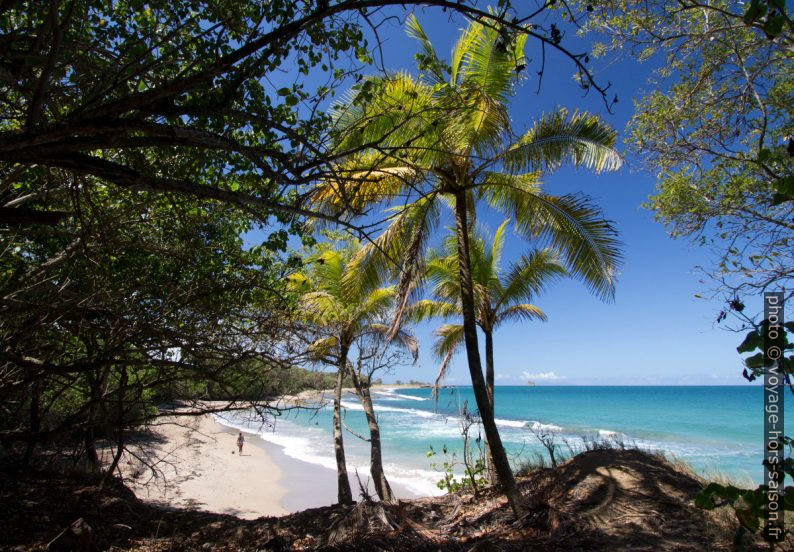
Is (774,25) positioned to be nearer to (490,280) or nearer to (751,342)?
(751,342)

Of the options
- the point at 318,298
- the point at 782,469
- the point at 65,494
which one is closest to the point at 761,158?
the point at 782,469

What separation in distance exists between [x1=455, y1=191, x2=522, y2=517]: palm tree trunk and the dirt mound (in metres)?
0.36

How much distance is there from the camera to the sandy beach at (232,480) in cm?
1258

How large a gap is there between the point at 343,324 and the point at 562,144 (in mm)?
6830

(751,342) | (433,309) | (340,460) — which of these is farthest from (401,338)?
(751,342)

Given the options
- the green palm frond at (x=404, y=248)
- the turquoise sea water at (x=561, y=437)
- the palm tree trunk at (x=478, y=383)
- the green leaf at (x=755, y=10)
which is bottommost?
the turquoise sea water at (x=561, y=437)

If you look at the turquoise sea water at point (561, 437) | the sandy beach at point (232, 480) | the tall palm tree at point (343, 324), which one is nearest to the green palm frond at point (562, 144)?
the tall palm tree at point (343, 324)

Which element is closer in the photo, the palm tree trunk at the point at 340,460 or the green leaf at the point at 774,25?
the green leaf at the point at 774,25

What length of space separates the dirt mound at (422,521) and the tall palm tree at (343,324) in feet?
12.8

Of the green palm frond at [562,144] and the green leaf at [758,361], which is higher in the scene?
the green palm frond at [562,144]

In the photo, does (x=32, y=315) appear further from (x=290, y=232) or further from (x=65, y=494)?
(x=65, y=494)

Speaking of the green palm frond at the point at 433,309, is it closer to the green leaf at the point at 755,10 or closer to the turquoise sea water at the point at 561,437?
the turquoise sea water at the point at 561,437

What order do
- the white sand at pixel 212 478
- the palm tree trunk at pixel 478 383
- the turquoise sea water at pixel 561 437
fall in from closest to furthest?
1. the palm tree trunk at pixel 478 383
2. the white sand at pixel 212 478
3. the turquoise sea water at pixel 561 437

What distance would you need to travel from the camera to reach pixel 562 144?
7.08 meters
